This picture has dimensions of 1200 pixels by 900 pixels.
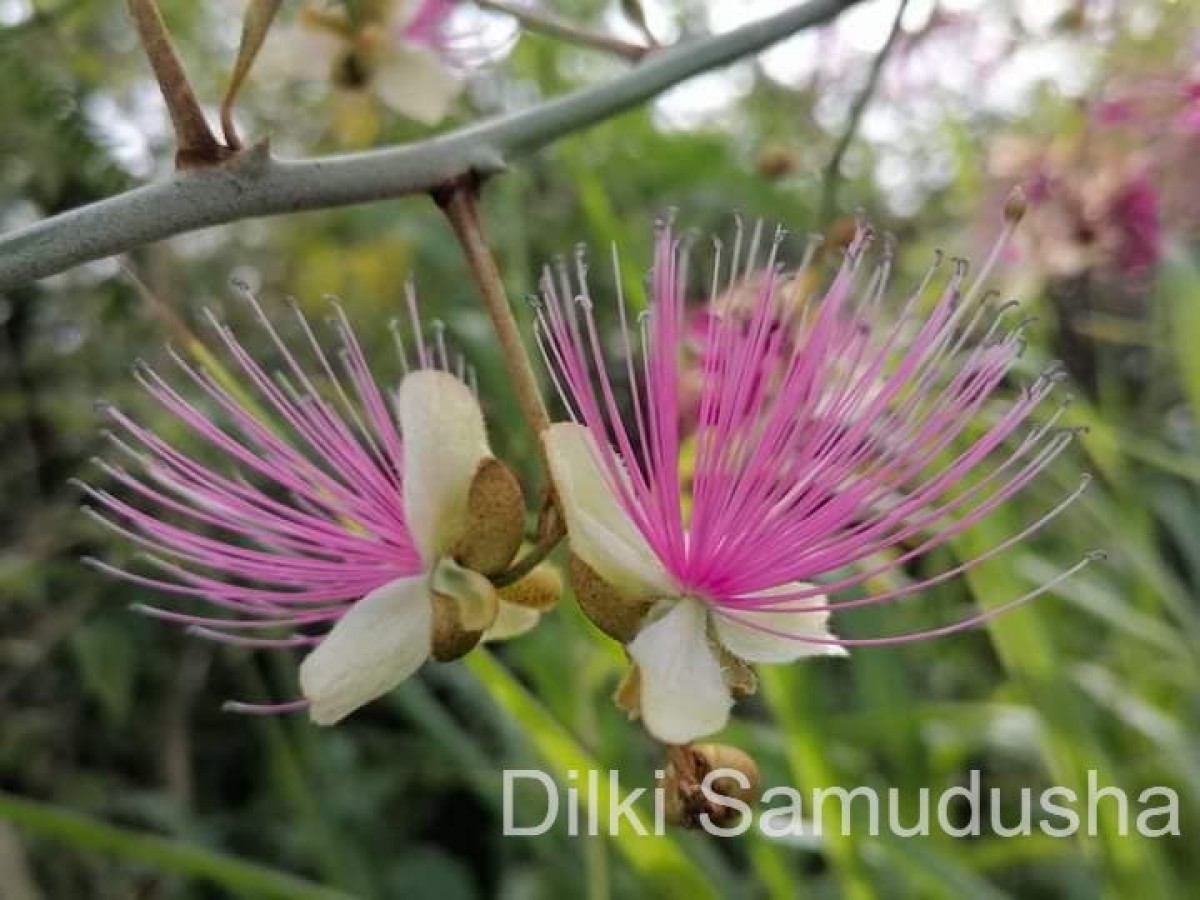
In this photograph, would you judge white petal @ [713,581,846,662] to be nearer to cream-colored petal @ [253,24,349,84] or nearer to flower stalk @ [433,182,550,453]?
flower stalk @ [433,182,550,453]

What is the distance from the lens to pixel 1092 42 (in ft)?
4.25

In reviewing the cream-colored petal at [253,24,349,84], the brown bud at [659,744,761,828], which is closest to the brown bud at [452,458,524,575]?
the brown bud at [659,744,761,828]

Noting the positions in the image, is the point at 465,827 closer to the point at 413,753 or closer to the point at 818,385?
the point at 413,753

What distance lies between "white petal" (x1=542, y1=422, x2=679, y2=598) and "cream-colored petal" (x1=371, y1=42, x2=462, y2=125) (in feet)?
1.64

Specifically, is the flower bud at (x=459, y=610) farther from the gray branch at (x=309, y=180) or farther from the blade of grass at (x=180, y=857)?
the blade of grass at (x=180, y=857)

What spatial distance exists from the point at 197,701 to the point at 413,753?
29 centimetres

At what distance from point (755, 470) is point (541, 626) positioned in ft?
2.99

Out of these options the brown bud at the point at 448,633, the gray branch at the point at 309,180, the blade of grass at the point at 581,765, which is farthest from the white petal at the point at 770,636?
the blade of grass at the point at 581,765

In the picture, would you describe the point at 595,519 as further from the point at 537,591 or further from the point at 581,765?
the point at 581,765

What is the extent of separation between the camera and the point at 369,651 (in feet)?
1.76

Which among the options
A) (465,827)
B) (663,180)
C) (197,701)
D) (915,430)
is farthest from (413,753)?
(915,430)

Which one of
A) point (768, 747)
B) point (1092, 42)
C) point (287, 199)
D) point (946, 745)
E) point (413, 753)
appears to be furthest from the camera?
point (413, 753)

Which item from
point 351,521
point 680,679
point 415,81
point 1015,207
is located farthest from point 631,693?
point 415,81

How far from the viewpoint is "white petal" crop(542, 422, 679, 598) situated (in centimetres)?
51
